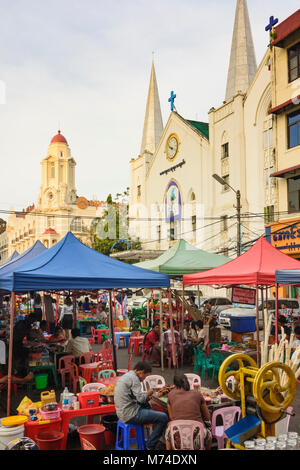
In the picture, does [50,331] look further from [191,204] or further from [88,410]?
[191,204]

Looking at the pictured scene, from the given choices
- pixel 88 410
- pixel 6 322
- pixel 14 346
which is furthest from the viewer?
pixel 6 322

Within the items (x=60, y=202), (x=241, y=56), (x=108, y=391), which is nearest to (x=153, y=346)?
(x=108, y=391)

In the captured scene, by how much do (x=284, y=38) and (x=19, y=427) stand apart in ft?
75.3

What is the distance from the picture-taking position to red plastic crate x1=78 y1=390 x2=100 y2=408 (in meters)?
6.72

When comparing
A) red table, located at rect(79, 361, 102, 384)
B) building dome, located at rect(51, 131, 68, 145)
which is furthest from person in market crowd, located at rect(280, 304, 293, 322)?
building dome, located at rect(51, 131, 68, 145)

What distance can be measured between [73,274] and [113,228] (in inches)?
1511

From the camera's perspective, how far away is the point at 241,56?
3288 centimetres

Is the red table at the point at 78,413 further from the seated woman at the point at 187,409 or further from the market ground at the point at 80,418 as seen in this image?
the seated woman at the point at 187,409

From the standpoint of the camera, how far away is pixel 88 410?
21.5ft

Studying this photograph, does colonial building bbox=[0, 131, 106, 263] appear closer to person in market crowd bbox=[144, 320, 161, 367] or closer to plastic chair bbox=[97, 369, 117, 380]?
person in market crowd bbox=[144, 320, 161, 367]

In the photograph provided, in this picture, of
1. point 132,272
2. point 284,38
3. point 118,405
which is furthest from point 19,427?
point 284,38

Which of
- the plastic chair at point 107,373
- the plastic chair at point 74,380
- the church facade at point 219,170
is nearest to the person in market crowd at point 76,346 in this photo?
the plastic chair at point 74,380

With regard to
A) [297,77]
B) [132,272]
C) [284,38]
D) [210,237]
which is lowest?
[132,272]

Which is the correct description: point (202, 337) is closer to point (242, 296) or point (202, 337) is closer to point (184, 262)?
point (242, 296)
